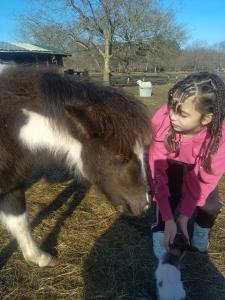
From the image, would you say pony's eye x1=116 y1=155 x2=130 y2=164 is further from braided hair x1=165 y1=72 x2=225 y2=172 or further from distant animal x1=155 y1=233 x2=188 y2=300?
distant animal x1=155 y1=233 x2=188 y2=300

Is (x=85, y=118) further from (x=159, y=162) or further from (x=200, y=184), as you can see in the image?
(x=200, y=184)

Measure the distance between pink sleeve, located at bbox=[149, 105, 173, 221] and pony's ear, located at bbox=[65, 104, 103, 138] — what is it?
69 centimetres

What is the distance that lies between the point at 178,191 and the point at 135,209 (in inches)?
29.5

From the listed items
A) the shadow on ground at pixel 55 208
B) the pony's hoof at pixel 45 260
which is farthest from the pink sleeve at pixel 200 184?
the pony's hoof at pixel 45 260

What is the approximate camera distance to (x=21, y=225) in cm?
273

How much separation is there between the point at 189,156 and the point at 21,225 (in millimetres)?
1499

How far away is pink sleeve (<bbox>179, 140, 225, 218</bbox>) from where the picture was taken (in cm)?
252

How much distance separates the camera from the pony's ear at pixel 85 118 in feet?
6.35

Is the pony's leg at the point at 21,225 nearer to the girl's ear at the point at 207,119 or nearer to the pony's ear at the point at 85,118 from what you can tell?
the pony's ear at the point at 85,118

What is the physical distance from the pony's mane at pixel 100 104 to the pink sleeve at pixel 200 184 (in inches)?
27.2

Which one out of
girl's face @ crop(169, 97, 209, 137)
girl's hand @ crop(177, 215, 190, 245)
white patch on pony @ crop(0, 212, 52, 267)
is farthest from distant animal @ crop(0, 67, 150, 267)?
white patch on pony @ crop(0, 212, 52, 267)

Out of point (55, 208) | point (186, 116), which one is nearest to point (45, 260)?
point (55, 208)

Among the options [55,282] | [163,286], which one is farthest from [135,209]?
[55,282]

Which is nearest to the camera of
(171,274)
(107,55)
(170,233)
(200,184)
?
(171,274)
